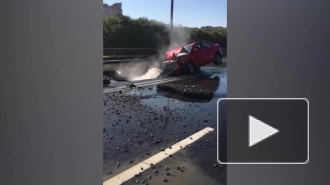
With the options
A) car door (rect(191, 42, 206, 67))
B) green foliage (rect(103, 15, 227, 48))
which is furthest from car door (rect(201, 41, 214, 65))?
green foliage (rect(103, 15, 227, 48))

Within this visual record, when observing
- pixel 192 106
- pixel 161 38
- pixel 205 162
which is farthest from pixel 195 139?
pixel 161 38

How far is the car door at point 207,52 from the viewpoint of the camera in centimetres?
885

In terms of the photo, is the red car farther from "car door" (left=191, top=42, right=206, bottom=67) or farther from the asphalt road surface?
the asphalt road surface

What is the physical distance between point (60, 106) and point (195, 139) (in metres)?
2.53

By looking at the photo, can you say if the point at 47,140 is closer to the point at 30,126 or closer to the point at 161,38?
the point at 30,126

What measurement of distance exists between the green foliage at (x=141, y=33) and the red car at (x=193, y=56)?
131 inches

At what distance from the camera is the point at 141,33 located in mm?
13453

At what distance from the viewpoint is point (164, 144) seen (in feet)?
10.9

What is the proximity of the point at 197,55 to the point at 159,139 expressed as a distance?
5.52 m

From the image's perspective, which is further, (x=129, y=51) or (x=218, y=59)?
(x=129, y=51)

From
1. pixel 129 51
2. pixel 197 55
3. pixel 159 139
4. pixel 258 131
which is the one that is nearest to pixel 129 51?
pixel 129 51

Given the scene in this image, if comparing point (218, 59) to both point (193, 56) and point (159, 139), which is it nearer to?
point (193, 56)

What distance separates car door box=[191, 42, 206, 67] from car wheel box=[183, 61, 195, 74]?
0.14m

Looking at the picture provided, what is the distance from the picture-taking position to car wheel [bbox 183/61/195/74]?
8.45 metres
